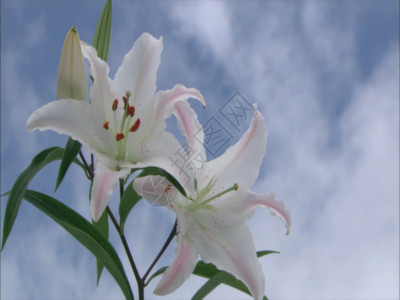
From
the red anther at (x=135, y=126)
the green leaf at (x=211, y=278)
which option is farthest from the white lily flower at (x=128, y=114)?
the green leaf at (x=211, y=278)

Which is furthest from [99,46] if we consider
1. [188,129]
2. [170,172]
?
[170,172]

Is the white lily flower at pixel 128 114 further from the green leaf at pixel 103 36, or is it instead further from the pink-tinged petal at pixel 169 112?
the green leaf at pixel 103 36

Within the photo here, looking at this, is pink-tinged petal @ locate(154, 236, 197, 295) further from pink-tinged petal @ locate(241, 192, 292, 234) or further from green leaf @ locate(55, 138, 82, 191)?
green leaf @ locate(55, 138, 82, 191)

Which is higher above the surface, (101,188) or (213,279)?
(213,279)

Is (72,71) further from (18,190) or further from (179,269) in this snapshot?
(179,269)

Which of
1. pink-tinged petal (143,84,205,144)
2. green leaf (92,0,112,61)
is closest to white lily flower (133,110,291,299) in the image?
pink-tinged petal (143,84,205,144)

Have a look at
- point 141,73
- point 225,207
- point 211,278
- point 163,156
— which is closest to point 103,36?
point 141,73

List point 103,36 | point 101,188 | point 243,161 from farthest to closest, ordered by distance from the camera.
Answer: point 103,36
point 243,161
point 101,188
